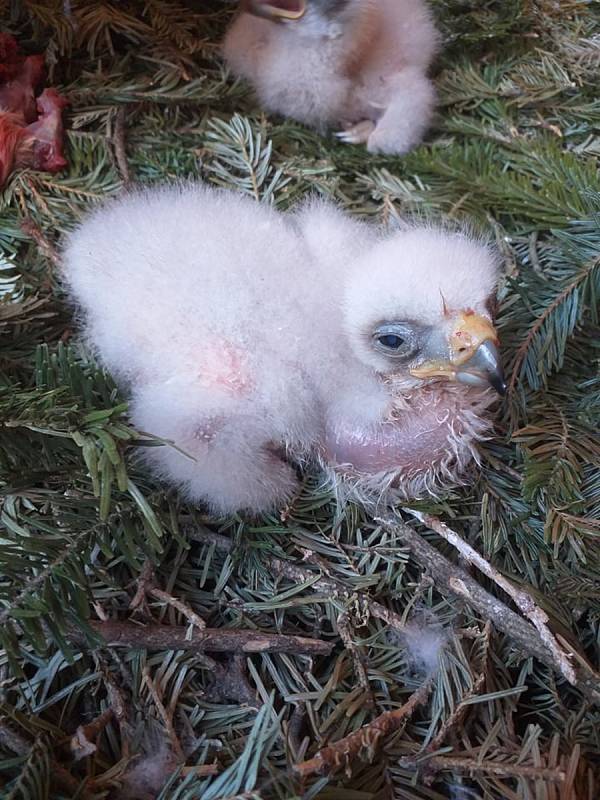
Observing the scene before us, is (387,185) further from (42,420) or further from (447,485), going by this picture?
(42,420)

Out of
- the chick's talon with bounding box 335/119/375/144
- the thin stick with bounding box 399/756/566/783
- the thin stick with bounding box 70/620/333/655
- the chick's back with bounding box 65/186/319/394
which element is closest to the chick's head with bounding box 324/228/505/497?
the chick's back with bounding box 65/186/319/394

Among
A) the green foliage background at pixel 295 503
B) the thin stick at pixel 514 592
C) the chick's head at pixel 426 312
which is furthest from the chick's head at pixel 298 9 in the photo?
the thin stick at pixel 514 592

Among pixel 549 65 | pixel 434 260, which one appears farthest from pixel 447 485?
pixel 549 65

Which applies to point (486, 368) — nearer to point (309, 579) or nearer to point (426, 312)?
point (426, 312)

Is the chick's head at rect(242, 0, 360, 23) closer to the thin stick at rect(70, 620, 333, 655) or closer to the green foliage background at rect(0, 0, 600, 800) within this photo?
the green foliage background at rect(0, 0, 600, 800)

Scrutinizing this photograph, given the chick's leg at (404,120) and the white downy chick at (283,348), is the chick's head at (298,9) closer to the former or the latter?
the chick's leg at (404,120)
